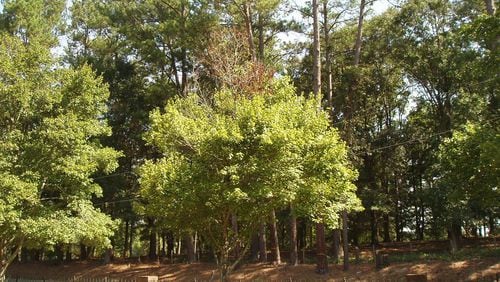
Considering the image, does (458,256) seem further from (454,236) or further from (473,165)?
A: (473,165)

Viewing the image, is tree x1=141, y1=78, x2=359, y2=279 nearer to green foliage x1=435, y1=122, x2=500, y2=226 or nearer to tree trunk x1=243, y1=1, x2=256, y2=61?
green foliage x1=435, y1=122, x2=500, y2=226

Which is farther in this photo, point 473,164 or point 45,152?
point 45,152

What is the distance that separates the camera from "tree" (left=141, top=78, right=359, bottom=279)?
39.7 feet

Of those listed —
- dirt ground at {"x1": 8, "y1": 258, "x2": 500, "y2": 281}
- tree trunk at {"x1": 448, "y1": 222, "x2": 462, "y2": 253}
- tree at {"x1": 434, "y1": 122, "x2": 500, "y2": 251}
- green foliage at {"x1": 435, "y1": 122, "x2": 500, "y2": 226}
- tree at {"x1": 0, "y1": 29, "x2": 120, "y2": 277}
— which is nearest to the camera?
tree at {"x1": 434, "y1": 122, "x2": 500, "y2": 251}

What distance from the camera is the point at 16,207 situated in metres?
16.9

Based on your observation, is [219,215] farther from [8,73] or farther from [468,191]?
[8,73]

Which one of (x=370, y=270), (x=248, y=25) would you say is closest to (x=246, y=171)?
(x=370, y=270)

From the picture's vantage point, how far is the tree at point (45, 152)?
55.2 ft

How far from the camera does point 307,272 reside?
22.7m

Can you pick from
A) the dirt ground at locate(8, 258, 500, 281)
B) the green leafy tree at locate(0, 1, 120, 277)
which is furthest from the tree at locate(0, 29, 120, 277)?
the dirt ground at locate(8, 258, 500, 281)

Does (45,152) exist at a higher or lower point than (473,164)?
higher

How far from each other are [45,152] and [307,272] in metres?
13.2

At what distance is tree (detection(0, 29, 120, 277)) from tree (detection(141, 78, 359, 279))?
15.7 ft

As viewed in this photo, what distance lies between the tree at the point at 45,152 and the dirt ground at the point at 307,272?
253 inches
